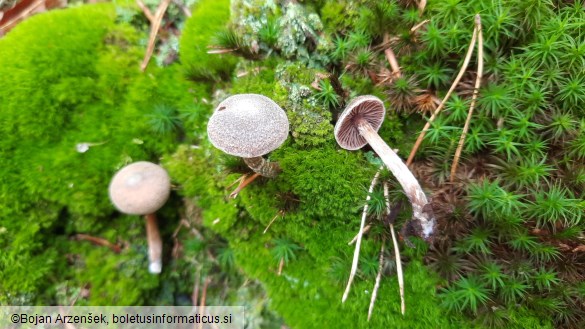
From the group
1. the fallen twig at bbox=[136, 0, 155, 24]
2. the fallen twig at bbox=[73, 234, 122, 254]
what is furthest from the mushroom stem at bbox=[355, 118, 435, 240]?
the fallen twig at bbox=[73, 234, 122, 254]

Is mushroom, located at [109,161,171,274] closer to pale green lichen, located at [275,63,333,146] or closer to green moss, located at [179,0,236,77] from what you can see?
green moss, located at [179,0,236,77]

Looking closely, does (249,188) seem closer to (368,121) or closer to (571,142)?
(368,121)

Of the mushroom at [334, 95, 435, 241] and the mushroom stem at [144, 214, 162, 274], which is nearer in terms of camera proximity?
the mushroom at [334, 95, 435, 241]

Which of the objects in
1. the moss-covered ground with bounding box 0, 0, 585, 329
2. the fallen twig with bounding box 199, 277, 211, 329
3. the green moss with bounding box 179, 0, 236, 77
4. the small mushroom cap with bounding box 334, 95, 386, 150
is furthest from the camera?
the fallen twig with bounding box 199, 277, 211, 329

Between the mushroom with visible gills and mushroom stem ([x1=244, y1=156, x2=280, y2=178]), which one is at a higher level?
the mushroom with visible gills

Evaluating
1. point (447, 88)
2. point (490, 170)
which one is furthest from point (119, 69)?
point (490, 170)

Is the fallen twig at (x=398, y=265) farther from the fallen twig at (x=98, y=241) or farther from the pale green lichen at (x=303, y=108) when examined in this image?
the fallen twig at (x=98, y=241)

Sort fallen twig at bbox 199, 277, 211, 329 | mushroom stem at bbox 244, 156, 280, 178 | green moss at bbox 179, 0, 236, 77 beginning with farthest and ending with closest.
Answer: fallen twig at bbox 199, 277, 211, 329 < green moss at bbox 179, 0, 236, 77 < mushroom stem at bbox 244, 156, 280, 178
